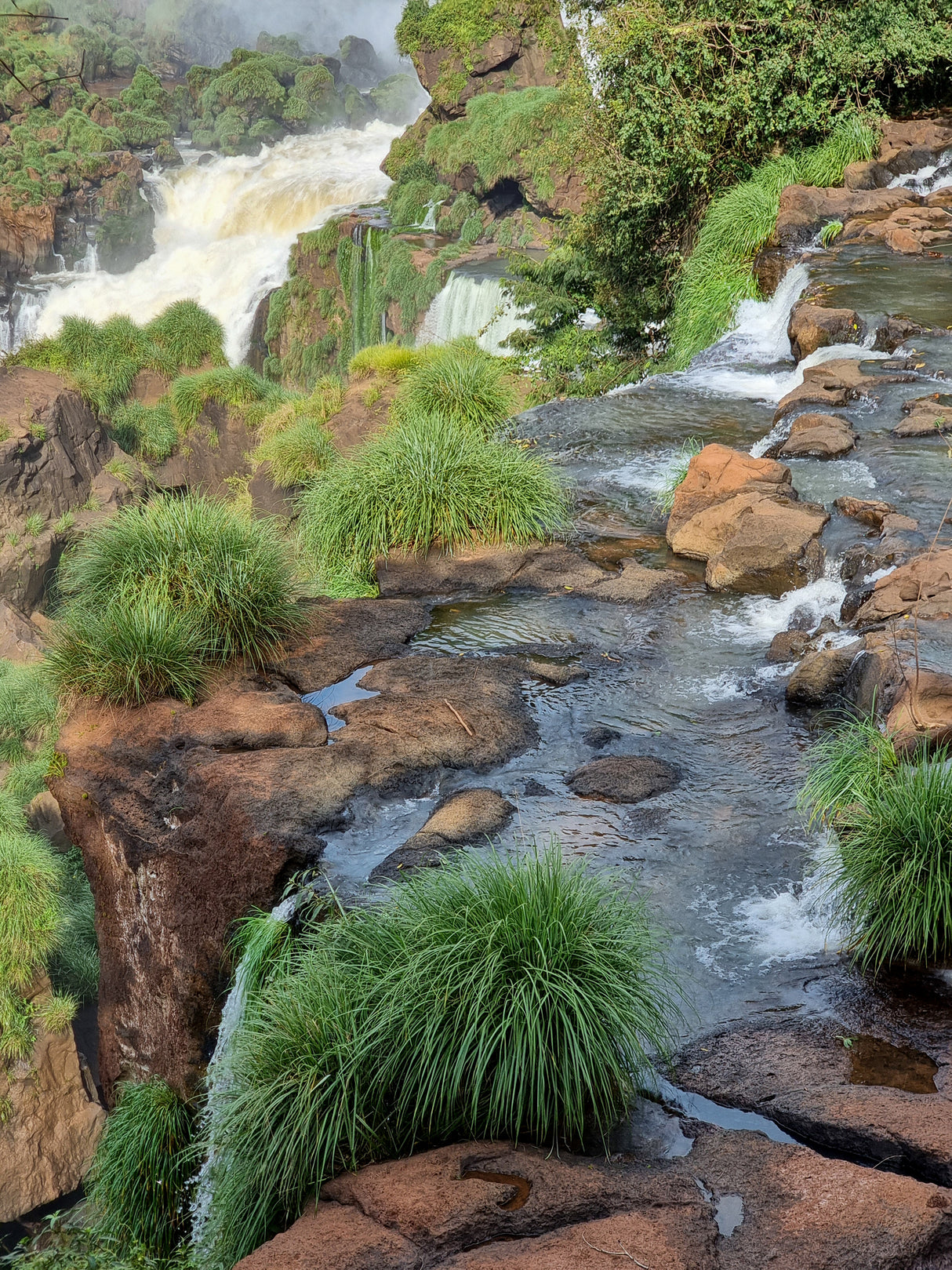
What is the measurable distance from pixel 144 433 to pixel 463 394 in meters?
12.2

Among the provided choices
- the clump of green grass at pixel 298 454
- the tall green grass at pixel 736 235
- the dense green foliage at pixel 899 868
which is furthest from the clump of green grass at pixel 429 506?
the tall green grass at pixel 736 235

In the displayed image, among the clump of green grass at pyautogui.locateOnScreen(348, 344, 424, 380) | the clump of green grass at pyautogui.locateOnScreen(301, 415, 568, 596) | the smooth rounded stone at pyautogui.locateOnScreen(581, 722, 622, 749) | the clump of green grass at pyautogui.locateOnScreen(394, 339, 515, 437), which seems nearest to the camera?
the smooth rounded stone at pyautogui.locateOnScreen(581, 722, 622, 749)

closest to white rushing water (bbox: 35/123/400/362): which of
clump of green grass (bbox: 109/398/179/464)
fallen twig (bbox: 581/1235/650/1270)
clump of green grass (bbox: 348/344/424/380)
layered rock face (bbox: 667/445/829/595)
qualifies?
clump of green grass (bbox: 109/398/179/464)

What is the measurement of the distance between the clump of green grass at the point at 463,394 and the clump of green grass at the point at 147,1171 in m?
7.15

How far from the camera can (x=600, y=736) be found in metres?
5.93

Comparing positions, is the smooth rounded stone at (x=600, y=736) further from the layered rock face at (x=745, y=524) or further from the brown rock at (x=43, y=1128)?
the brown rock at (x=43, y=1128)

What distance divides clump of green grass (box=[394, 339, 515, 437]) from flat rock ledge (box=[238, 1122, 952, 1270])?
829cm

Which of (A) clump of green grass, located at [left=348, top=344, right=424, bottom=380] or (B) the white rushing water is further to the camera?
(B) the white rushing water

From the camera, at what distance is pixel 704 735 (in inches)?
229

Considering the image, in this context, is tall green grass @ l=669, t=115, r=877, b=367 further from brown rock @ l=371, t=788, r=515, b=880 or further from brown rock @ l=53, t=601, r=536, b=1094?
brown rock @ l=371, t=788, r=515, b=880

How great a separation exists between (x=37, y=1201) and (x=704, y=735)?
7.69 m

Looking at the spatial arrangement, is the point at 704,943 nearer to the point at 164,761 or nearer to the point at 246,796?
the point at 246,796

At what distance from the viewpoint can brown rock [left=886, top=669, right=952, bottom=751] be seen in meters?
4.79

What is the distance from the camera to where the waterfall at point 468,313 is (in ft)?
66.2
